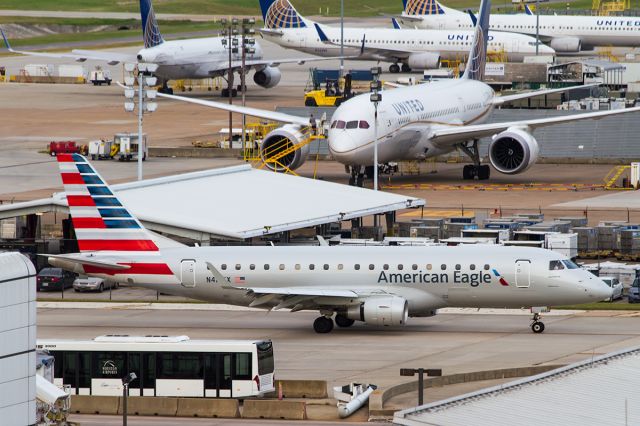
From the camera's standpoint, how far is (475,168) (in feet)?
319

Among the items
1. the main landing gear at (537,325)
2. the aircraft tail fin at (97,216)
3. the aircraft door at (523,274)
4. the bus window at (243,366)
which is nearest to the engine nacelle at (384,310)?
the aircraft door at (523,274)

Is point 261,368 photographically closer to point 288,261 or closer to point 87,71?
point 288,261

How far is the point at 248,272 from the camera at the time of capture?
5694 cm

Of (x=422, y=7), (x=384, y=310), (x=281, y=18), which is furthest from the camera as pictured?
(x=422, y=7)

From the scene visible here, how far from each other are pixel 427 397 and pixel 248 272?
12.6 m

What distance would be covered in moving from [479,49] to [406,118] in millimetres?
18489

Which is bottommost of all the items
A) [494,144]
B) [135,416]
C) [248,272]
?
[135,416]

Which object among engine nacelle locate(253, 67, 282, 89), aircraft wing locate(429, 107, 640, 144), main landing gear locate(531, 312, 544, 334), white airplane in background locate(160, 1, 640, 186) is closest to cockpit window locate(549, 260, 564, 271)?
main landing gear locate(531, 312, 544, 334)

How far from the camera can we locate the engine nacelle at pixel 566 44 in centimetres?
16412

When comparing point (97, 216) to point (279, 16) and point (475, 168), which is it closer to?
point (475, 168)

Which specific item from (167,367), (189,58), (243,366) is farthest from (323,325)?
(189,58)

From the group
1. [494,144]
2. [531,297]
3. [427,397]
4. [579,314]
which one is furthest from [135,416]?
[494,144]

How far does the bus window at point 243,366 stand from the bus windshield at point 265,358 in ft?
1.05

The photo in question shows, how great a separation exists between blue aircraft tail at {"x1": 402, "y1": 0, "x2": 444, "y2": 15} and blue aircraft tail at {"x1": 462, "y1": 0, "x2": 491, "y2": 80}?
69.6 meters
